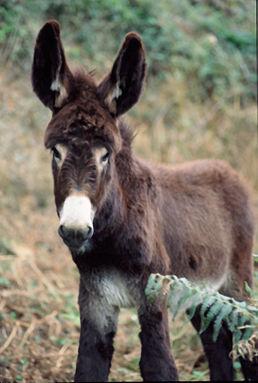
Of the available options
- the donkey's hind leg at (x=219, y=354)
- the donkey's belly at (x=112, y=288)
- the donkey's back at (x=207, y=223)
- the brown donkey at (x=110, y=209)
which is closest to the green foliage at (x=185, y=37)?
the donkey's back at (x=207, y=223)

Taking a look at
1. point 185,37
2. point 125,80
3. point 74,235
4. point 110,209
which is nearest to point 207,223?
point 110,209

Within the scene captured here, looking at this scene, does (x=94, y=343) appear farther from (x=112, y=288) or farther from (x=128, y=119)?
(x=128, y=119)

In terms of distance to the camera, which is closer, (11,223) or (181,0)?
(11,223)

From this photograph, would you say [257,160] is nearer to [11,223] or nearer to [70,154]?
[11,223]

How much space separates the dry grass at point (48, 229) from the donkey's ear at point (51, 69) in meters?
2.32

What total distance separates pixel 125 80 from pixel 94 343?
1801 mm

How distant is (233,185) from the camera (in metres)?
7.30

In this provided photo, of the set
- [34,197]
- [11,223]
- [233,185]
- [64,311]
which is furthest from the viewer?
[34,197]

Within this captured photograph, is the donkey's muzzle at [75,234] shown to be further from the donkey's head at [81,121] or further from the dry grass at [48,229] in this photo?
the dry grass at [48,229]

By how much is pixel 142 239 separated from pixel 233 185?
1.78 meters

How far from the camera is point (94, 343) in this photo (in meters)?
5.86

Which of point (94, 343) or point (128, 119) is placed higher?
point (128, 119)

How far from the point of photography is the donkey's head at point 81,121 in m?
5.04

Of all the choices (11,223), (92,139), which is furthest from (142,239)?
(11,223)
